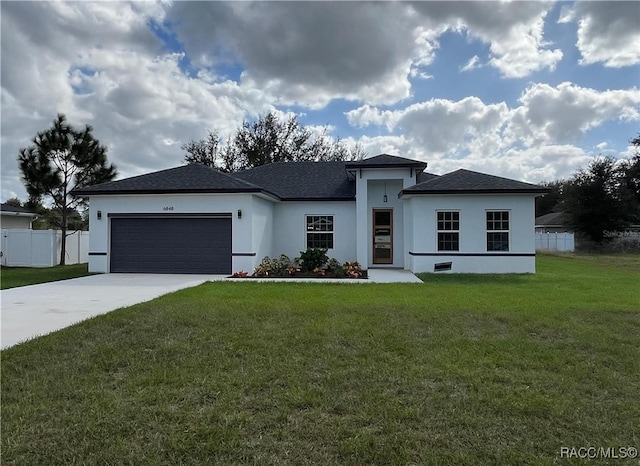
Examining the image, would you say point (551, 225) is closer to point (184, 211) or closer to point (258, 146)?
point (258, 146)

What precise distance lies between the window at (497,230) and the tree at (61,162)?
18181 mm

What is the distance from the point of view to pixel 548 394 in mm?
3789

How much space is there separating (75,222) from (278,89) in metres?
15.6

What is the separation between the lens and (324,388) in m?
3.94

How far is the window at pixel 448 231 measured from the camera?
14.6 metres

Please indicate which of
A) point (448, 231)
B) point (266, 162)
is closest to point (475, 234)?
point (448, 231)

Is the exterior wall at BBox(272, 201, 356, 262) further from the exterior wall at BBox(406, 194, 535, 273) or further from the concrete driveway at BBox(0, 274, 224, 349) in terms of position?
the concrete driveway at BBox(0, 274, 224, 349)

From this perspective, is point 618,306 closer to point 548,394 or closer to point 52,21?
point 548,394

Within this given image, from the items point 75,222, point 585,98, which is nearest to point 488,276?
point 585,98

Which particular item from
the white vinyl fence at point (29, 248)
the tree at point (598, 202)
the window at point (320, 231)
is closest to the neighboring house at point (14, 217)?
the white vinyl fence at point (29, 248)

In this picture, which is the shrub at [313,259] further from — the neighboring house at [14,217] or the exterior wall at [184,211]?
the neighboring house at [14,217]

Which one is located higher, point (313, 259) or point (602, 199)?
point (602, 199)

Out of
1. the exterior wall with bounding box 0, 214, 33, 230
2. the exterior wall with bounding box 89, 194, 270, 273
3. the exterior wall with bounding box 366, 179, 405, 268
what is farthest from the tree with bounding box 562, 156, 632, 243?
the exterior wall with bounding box 0, 214, 33, 230

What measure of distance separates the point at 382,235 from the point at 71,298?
1136 cm
